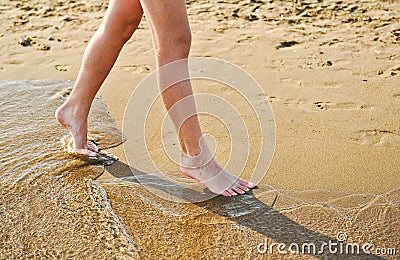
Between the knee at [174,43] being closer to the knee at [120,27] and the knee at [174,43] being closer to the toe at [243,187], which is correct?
the knee at [120,27]

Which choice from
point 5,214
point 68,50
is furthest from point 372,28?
point 5,214

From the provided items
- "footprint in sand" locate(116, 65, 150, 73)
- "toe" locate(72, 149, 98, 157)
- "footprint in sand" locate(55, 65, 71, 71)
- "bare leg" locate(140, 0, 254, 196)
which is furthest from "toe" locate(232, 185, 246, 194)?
"footprint in sand" locate(55, 65, 71, 71)

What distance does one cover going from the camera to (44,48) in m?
4.15

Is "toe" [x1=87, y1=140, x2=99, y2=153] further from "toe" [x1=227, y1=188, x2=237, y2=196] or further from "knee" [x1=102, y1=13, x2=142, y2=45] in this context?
"toe" [x1=227, y1=188, x2=237, y2=196]

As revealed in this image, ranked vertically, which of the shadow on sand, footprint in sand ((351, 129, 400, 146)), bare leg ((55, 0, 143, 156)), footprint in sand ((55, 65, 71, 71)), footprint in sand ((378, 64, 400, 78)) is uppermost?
bare leg ((55, 0, 143, 156))

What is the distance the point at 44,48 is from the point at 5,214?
7.10 feet

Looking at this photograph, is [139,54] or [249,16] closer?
[139,54]

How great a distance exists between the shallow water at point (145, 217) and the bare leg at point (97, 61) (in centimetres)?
15

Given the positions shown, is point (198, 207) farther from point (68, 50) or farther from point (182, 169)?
point (68, 50)

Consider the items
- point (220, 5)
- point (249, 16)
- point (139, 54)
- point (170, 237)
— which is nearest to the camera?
point (170, 237)

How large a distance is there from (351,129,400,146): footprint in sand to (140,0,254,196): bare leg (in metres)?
0.70

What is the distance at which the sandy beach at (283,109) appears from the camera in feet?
7.04

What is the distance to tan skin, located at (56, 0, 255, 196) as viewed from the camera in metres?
2.21

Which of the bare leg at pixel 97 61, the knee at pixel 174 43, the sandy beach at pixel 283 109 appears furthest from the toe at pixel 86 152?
the knee at pixel 174 43
